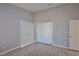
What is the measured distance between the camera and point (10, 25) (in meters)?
2.03

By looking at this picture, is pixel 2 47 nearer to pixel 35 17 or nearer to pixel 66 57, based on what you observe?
pixel 35 17

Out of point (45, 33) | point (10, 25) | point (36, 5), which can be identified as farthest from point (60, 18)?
point (10, 25)

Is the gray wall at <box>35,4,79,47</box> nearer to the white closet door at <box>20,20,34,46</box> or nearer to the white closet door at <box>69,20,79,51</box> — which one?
the white closet door at <box>69,20,79,51</box>

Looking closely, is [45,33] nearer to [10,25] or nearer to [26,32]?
[26,32]

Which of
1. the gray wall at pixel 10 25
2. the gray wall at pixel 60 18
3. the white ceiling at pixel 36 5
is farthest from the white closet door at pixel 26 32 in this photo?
the white ceiling at pixel 36 5

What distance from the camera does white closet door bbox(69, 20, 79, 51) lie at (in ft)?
6.59

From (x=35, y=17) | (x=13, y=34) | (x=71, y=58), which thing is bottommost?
(x=71, y=58)

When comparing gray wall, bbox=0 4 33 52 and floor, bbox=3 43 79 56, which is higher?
gray wall, bbox=0 4 33 52

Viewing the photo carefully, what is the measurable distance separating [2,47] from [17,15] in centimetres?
74

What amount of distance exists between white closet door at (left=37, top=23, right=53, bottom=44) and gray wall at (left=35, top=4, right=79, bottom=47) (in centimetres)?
9

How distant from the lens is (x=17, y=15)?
2.07 metres

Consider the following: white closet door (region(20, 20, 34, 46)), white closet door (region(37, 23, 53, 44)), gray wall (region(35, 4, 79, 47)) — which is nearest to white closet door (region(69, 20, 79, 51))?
gray wall (region(35, 4, 79, 47))

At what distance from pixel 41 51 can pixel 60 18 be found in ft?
2.70

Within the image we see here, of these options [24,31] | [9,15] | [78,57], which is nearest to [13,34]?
[24,31]
